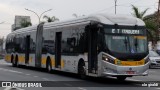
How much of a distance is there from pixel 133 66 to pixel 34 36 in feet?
45.7

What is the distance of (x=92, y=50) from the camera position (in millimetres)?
20875

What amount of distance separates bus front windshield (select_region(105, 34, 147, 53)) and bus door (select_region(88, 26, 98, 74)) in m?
1.00

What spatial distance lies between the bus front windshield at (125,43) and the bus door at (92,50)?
1.00 m

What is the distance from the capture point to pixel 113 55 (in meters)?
19.4

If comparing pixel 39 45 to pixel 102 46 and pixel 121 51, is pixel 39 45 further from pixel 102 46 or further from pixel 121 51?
pixel 121 51

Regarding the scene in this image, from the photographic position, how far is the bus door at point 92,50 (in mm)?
20516

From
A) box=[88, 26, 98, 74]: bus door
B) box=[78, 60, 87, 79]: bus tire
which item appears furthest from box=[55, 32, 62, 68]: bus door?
box=[88, 26, 98, 74]: bus door

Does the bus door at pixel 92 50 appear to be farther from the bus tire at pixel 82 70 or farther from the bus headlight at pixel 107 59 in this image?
the bus tire at pixel 82 70

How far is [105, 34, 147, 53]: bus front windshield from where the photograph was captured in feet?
64.6

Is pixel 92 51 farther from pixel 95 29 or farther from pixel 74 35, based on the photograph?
pixel 74 35

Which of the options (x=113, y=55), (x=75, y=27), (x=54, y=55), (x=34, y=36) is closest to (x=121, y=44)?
(x=113, y=55)

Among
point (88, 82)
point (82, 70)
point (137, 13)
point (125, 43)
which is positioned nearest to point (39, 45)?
point (82, 70)

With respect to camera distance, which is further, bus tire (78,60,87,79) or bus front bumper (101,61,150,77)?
bus tire (78,60,87,79)

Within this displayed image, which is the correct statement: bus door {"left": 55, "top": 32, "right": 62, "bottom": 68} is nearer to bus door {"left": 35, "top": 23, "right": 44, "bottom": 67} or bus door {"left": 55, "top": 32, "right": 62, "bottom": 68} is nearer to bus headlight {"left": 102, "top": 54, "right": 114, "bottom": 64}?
bus door {"left": 35, "top": 23, "right": 44, "bottom": 67}
